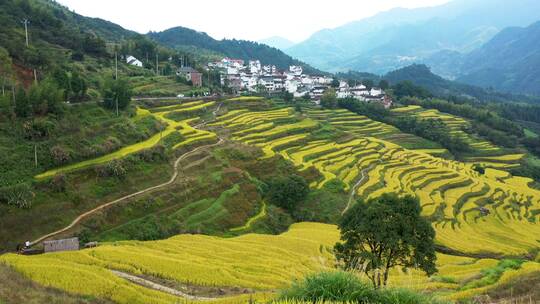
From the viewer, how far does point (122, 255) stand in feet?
44.7

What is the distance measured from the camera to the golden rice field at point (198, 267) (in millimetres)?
9750

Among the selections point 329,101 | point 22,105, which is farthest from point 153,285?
point 329,101

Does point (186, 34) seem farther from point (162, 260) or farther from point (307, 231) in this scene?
point (162, 260)

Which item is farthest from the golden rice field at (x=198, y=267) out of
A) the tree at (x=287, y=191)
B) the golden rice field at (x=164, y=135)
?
the tree at (x=287, y=191)

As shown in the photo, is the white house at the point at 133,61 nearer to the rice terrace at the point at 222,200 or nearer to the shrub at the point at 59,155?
the rice terrace at the point at 222,200

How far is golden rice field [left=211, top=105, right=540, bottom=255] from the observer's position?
96.0ft

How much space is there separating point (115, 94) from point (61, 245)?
17.1 meters

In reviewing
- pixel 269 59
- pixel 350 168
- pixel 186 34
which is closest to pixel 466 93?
pixel 269 59

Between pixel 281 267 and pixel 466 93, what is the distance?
520ft

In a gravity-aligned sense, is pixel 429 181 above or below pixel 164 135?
below

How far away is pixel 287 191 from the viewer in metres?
30.1

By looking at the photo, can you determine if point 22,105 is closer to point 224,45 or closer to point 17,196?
point 17,196

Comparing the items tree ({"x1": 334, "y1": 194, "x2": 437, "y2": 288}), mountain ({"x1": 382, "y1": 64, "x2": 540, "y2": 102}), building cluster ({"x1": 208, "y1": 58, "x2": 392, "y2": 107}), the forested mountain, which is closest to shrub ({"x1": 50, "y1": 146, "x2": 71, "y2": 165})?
the forested mountain

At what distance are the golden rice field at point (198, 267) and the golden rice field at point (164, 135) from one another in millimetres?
7655
